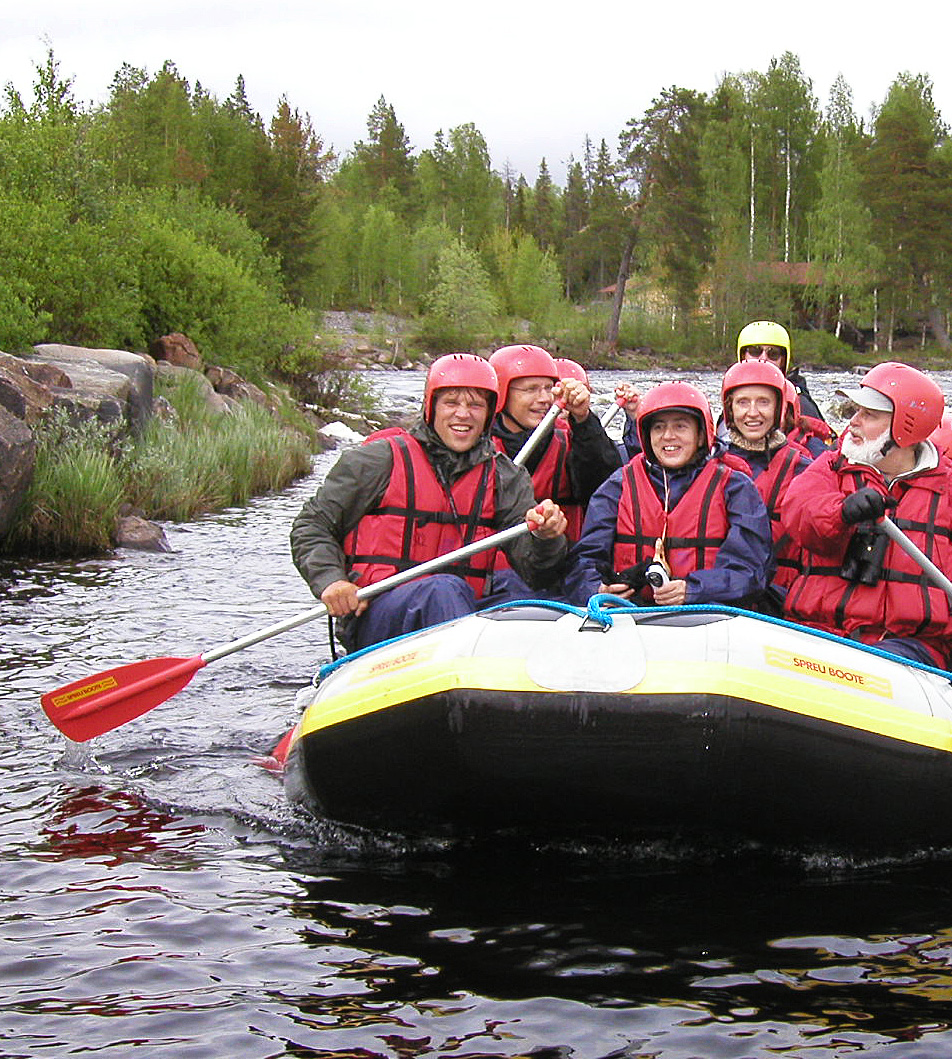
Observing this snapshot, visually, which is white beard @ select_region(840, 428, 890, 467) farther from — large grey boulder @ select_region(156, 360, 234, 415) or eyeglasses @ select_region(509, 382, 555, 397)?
large grey boulder @ select_region(156, 360, 234, 415)

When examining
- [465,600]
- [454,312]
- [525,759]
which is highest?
[454,312]

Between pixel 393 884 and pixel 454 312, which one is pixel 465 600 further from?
pixel 454 312

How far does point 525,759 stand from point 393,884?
25.4 inches

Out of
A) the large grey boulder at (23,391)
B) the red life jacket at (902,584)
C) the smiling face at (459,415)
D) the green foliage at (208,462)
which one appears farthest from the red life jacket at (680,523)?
the green foliage at (208,462)

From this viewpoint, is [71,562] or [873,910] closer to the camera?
[873,910]

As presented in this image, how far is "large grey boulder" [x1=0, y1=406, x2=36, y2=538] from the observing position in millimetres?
9078

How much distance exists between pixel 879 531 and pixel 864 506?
234mm

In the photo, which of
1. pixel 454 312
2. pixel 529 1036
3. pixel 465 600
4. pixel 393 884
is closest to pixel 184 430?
pixel 465 600

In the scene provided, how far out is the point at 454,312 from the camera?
4838 centimetres

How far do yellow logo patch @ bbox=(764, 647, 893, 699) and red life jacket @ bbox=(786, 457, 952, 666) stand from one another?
631 mm

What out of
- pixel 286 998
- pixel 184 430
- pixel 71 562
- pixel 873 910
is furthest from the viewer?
pixel 184 430

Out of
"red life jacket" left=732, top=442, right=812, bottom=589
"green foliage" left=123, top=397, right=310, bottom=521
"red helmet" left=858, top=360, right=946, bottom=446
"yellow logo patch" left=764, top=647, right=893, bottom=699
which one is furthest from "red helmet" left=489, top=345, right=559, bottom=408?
"green foliage" left=123, top=397, right=310, bottom=521

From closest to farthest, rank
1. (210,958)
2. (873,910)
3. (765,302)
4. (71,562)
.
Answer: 1. (210,958)
2. (873,910)
3. (71,562)
4. (765,302)

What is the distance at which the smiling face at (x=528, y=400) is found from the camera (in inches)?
239
